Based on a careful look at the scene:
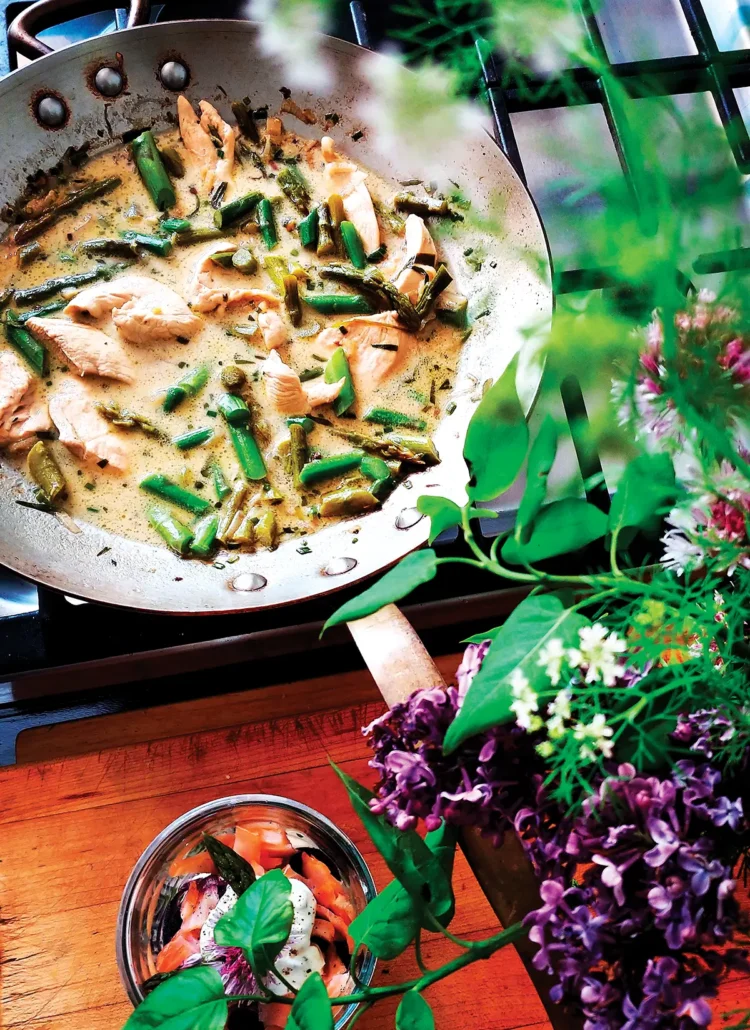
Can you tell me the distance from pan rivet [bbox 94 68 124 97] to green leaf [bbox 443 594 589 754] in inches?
35.0

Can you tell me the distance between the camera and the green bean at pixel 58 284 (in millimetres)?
1029

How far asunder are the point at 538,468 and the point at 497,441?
0.09 feet

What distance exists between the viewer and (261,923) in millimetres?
486

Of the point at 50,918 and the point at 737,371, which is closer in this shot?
the point at 737,371

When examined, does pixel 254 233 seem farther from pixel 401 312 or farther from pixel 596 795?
pixel 596 795

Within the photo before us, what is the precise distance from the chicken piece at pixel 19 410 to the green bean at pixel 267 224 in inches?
12.1

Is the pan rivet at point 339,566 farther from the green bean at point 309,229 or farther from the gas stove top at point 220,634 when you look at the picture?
the green bean at point 309,229

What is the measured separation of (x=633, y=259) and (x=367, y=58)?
0.76m

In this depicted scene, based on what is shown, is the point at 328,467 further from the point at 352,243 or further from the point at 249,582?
the point at 352,243

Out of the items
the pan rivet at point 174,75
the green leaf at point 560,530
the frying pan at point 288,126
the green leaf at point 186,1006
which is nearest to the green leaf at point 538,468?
the green leaf at point 560,530

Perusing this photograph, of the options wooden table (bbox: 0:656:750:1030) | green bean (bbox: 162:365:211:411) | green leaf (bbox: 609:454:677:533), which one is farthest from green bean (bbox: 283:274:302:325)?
green leaf (bbox: 609:454:677:533)

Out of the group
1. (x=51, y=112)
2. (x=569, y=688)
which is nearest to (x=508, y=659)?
(x=569, y=688)

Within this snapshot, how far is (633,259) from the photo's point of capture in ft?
1.34

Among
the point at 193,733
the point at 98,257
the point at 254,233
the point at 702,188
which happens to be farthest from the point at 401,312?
the point at 702,188
